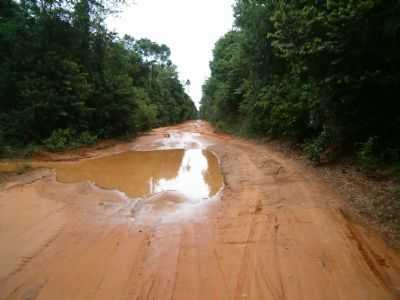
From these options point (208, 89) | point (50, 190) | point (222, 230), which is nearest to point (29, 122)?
point (50, 190)

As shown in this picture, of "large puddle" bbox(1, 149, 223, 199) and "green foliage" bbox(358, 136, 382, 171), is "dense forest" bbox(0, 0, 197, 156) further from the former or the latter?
"green foliage" bbox(358, 136, 382, 171)

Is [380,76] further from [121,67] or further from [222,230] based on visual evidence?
[121,67]

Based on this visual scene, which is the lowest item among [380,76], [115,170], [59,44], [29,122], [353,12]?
[115,170]

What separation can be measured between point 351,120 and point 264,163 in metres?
2.81

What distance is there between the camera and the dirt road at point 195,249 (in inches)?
107

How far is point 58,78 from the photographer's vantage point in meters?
12.3

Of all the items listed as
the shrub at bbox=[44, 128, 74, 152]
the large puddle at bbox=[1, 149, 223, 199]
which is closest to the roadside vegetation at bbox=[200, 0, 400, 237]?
the large puddle at bbox=[1, 149, 223, 199]

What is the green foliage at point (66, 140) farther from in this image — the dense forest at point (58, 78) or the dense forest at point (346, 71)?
the dense forest at point (346, 71)

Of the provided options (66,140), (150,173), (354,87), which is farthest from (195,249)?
(66,140)

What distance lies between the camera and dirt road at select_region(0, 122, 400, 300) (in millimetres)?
2725

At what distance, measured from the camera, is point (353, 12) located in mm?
4871

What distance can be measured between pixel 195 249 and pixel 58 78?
12.1 m

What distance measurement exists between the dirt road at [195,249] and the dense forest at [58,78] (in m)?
7.30

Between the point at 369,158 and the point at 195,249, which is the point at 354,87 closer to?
the point at 369,158
